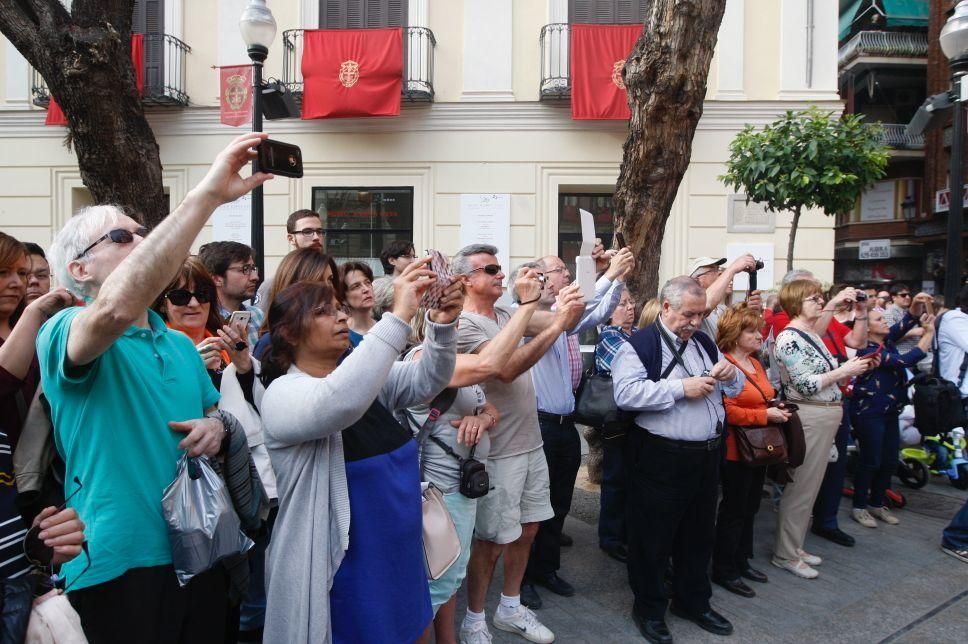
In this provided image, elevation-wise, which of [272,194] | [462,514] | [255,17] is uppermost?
[255,17]

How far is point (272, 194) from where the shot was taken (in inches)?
461

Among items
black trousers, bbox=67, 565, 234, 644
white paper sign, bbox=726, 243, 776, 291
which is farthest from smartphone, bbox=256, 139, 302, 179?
white paper sign, bbox=726, 243, 776, 291

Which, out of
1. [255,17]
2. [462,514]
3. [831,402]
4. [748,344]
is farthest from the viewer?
[255,17]

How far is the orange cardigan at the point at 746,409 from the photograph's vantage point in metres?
4.11

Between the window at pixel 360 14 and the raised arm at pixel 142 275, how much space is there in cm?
1130

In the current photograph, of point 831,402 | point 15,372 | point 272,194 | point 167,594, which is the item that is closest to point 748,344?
point 831,402

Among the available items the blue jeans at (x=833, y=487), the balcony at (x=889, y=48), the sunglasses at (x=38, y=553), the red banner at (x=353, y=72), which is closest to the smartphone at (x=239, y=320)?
the sunglasses at (x=38, y=553)

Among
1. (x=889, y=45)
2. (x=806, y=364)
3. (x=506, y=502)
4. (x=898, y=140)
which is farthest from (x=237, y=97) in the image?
(x=889, y=45)

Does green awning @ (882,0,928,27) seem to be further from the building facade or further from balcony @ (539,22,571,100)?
balcony @ (539,22,571,100)

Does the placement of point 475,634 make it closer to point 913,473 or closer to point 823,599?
point 823,599

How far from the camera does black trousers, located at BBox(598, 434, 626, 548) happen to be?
4816mm

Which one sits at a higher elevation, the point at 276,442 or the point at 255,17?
the point at 255,17

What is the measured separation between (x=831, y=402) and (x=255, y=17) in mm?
6229

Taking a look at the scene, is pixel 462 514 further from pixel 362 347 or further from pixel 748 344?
pixel 748 344
